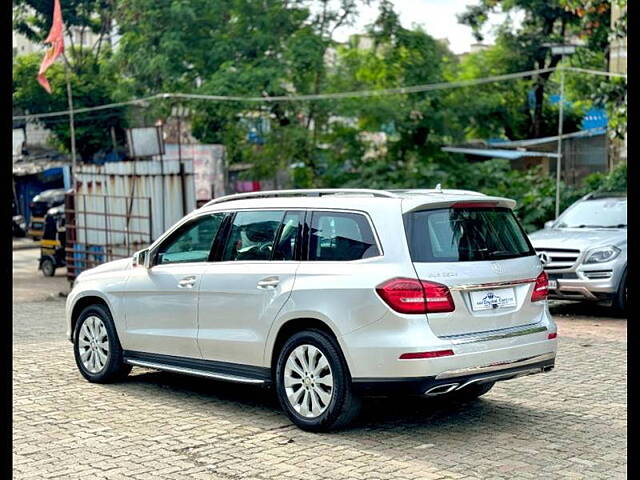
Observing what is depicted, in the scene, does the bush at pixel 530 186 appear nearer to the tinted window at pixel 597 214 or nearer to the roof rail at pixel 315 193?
the tinted window at pixel 597 214

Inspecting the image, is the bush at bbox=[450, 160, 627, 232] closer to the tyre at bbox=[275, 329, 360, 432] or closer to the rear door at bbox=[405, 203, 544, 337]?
the rear door at bbox=[405, 203, 544, 337]

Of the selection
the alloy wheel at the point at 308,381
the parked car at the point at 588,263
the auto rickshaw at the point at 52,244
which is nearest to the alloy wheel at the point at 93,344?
the alloy wheel at the point at 308,381

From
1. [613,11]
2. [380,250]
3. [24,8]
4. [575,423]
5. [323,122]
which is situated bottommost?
[575,423]

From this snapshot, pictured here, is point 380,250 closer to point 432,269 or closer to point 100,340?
point 432,269

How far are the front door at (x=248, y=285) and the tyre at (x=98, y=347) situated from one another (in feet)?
4.37

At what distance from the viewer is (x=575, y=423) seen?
23.9 feet

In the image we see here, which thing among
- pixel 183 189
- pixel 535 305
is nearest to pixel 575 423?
pixel 535 305

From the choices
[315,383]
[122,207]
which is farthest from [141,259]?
[122,207]

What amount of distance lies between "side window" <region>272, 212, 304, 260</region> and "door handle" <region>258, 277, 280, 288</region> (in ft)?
0.67

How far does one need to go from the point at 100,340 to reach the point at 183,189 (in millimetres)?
9260

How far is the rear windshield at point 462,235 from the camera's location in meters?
6.85

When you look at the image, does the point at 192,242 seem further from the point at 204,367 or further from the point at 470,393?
the point at 470,393

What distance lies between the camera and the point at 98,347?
9.02 meters

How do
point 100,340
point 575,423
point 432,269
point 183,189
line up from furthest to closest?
point 183,189
point 100,340
point 575,423
point 432,269
